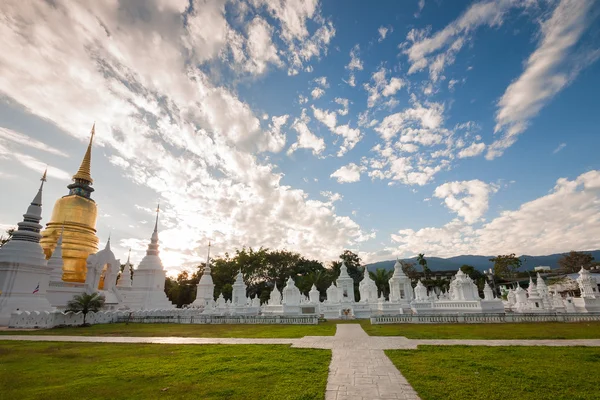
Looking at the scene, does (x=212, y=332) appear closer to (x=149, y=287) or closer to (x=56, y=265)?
(x=149, y=287)

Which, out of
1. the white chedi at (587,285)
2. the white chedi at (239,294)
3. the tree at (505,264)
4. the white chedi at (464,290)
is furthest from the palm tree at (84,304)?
the tree at (505,264)

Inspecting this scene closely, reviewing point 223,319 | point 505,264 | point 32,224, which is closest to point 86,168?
point 32,224

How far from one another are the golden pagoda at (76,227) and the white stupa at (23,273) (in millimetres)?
10701

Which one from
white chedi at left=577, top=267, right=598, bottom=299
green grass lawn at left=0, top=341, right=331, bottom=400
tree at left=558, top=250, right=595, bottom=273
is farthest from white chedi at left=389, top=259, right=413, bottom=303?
tree at left=558, top=250, right=595, bottom=273

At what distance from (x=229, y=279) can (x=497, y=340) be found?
50.3 meters

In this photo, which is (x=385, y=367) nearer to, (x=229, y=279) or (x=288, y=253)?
(x=229, y=279)

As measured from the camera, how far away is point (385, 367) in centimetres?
866

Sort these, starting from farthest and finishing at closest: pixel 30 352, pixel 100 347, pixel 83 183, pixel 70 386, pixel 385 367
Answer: pixel 83 183
pixel 100 347
pixel 30 352
pixel 385 367
pixel 70 386

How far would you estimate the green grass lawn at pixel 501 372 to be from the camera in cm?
638

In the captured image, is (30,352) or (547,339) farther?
(547,339)

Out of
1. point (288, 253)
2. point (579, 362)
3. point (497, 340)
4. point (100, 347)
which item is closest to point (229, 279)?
point (288, 253)

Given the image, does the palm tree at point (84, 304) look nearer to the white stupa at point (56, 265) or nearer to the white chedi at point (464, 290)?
the white stupa at point (56, 265)

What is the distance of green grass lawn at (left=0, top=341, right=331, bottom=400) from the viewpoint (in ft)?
21.9

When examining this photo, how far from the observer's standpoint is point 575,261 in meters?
75.8
